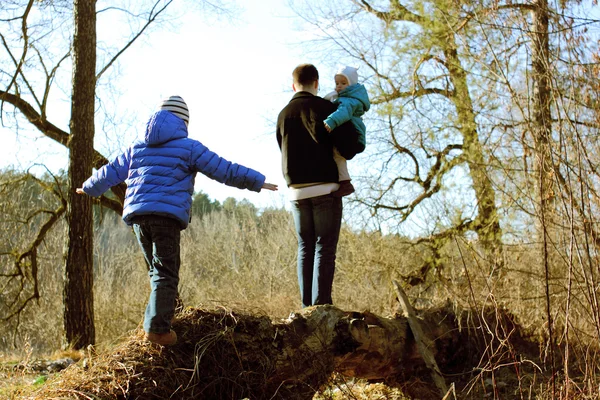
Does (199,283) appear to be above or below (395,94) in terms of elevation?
below

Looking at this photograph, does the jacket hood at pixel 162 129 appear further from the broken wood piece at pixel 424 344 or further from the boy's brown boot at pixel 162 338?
the broken wood piece at pixel 424 344

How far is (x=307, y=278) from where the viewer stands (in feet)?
17.0

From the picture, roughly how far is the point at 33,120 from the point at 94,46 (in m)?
1.90

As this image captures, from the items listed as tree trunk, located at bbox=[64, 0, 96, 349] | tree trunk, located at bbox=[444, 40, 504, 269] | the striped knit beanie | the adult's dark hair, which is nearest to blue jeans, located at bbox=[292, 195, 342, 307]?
the adult's dark hair

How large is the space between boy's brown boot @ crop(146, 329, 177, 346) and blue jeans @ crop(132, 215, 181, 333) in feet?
0.08

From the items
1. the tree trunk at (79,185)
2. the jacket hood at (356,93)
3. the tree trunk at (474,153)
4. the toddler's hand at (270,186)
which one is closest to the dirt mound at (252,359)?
the toddler's hand at (270,186)

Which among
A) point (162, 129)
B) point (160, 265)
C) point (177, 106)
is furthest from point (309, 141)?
point (160, 265)

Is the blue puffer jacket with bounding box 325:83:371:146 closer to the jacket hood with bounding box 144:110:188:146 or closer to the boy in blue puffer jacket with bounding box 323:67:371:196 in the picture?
the boy in blue puffer jacket with bounding box 323:67:371:196

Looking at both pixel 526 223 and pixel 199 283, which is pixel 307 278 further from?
pixel 199 283

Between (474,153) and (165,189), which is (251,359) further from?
(474,153)

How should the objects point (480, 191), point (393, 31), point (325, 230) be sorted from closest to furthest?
1. point (325, 230)
2. point (480, 191)
3. point (393, 31)

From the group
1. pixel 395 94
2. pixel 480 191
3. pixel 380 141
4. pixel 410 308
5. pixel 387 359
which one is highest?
pixel 395 94

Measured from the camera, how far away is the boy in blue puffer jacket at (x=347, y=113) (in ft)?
16.6

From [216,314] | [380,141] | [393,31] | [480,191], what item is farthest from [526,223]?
[216,314]
